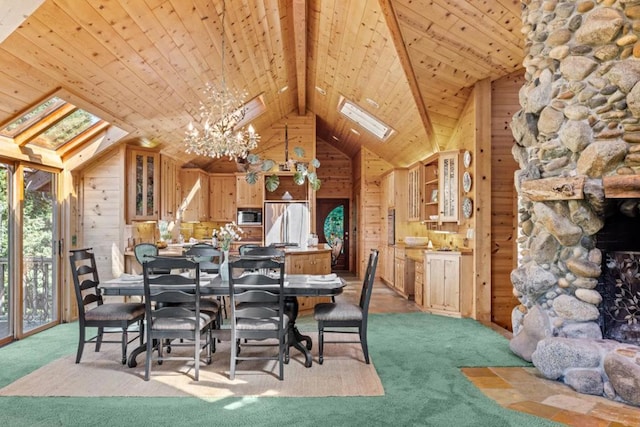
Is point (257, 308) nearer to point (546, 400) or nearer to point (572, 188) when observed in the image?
point (546, 400)

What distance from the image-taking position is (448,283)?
586 centimetres

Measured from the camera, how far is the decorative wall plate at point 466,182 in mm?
5766

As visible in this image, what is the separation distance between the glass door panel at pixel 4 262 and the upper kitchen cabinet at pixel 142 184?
1.56 metres

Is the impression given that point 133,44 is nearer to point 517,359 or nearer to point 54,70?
point 54,70

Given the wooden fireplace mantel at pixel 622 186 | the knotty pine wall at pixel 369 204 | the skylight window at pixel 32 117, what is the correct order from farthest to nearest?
1. the knotty pine wall at pixel 369 204
2. the skylight window at pixel 32 117
3. the wooden fireplace mantel at pixel 622 186

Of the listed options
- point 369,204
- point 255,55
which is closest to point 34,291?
point 255,55

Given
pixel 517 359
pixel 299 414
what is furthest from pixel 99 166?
pixel 517 359

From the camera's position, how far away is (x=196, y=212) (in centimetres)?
857

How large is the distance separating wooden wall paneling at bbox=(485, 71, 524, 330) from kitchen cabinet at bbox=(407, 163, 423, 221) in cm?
179

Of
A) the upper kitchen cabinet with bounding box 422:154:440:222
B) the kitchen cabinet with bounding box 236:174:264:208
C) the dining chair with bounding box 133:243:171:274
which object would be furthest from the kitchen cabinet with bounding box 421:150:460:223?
the dining chair with bounding box 133:243:171:274

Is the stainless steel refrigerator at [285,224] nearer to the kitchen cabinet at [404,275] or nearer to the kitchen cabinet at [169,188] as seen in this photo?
the kitchen cabinet at [169,188]

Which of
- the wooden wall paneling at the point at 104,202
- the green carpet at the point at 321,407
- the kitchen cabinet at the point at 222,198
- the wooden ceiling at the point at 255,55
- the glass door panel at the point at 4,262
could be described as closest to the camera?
the green carpet at the point at 321,407

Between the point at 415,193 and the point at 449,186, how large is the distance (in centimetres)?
151

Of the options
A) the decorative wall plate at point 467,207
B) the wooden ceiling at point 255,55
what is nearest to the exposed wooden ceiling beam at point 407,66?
the wooden ceiling at point 255,55
